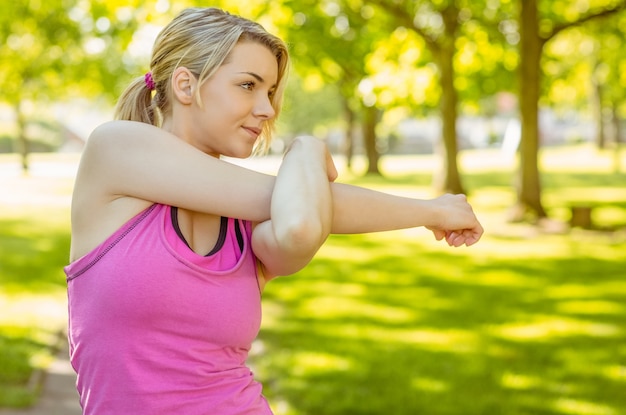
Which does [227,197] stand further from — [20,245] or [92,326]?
[20,245]

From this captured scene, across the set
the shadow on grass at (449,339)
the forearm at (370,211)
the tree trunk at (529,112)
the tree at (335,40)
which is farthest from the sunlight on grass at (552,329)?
the tree at (335,40)

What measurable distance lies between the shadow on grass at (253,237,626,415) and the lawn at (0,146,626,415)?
2 cm

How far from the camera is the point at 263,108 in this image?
1.93m

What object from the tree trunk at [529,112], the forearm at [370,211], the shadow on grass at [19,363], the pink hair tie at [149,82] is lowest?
the shadow on grass at [19,363]

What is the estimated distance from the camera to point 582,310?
361 inches

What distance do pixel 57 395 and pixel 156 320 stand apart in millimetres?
4788

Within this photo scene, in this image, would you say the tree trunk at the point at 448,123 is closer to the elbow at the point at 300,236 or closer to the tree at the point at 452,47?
the tree at the point at 452,47

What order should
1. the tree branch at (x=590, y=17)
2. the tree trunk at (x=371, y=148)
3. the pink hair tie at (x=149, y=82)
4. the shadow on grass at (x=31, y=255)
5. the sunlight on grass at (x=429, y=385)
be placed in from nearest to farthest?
the pink hair tie at (x=149, y=82)
the sunlight on grass at (x=429, y=385)
the shadow on grass at (x=31, y=255)
the tree branch at (x=590, y=17)
the tree trunk at (x=371, y=148)

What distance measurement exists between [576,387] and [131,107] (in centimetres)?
503

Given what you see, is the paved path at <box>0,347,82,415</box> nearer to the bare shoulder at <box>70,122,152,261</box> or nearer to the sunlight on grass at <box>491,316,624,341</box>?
the sunlight on grass at <box>491,316,624,341</box>

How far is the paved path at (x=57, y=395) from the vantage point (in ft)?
19.0

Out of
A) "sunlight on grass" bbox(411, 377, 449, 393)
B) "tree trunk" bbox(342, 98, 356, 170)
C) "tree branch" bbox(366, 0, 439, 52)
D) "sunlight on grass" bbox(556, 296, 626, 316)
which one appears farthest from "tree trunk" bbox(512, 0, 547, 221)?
"tree trunk" bbox(342, 98, 356, 170)

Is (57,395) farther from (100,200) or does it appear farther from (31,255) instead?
(31,255)

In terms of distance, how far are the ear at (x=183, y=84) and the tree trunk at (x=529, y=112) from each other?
1586cm
